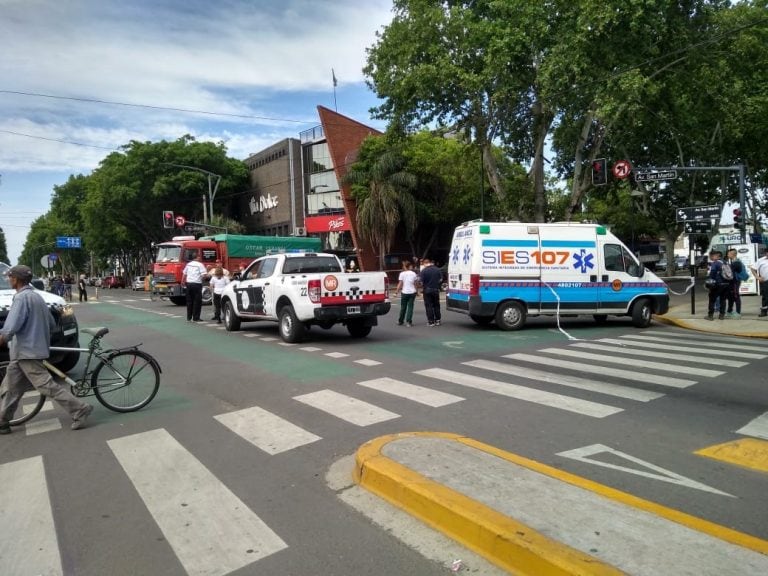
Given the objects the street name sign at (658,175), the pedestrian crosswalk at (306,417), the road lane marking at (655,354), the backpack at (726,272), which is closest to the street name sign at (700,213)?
the backpack at (726,272)

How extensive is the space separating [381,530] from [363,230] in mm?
34856

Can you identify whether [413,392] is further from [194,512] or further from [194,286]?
[194,286]

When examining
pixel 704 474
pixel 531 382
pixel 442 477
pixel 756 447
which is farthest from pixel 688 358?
pixel 442 477

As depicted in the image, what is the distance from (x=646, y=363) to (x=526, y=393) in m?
3.12

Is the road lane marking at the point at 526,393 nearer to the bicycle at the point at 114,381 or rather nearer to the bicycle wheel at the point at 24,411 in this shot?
the bicycle at the point at 114,381

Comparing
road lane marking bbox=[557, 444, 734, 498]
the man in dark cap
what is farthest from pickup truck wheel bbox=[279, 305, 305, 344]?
road lane marking bbox=[557, 444, 734, 498]

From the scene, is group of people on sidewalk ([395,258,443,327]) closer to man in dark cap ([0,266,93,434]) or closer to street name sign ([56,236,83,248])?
man in dark cap ([0,266,93,434])

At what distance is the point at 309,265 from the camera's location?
13.3 metres

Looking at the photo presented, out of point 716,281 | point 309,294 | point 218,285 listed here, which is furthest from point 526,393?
point 218,285

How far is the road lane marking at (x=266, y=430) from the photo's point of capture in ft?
18.4

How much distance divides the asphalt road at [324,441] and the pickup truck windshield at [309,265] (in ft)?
8.52

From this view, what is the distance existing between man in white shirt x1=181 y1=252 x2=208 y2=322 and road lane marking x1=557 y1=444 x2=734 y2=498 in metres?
14.2

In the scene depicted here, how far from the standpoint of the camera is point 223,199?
A: 57688 mm

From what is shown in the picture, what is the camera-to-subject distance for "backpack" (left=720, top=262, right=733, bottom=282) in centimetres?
1534
